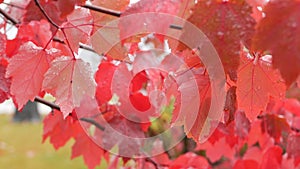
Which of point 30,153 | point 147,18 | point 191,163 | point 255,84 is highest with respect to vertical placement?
point 147,18

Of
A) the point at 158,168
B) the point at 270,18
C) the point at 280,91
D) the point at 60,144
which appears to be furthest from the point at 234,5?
the point at 60,144

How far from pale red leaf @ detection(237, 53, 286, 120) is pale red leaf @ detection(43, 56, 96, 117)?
0.61ft

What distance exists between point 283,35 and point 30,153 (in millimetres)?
4911

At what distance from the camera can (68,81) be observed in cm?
62

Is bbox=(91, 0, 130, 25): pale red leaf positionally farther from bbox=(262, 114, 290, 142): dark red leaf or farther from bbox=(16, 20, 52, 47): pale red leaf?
bbox=(262, 114, 290, 142): dark red leaf

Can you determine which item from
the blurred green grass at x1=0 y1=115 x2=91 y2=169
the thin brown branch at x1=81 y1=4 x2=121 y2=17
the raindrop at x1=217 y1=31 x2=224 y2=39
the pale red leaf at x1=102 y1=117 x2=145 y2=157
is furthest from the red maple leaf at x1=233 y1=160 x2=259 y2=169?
the blurred green grass at x1=0 y1=115 x2=91 y2=169

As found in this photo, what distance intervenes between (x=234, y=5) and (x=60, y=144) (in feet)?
2.37

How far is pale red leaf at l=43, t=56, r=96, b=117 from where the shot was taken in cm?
61

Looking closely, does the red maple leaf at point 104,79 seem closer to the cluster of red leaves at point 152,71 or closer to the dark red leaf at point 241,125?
the cluster of red leaves at point 152,71

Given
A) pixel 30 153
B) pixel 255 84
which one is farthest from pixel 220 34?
pixel 30 153

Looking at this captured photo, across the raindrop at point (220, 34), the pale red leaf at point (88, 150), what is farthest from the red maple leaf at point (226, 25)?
the pale red leaf at point (88, 150)

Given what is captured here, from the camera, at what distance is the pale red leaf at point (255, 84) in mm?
558

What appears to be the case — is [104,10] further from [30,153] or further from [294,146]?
[30,153]

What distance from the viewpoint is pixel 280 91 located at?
0.60 meters
